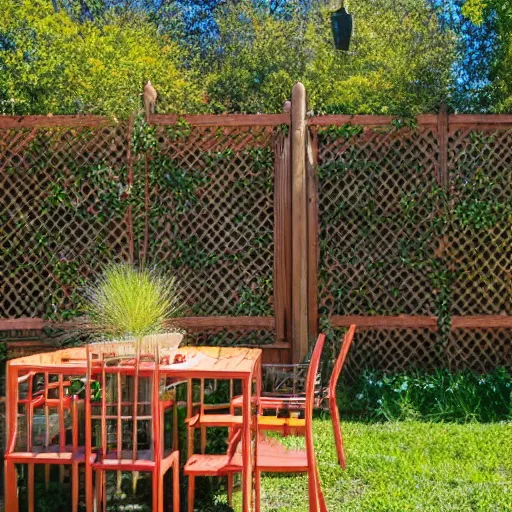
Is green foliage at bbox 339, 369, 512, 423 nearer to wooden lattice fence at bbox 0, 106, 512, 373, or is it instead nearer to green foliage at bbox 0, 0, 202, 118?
wooden lattice fence at bbox 0, 106, 512, 373

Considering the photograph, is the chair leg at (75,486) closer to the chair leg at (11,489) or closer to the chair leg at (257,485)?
the chair leg at (11,489)

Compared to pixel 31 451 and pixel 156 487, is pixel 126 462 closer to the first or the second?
pixel 156 487

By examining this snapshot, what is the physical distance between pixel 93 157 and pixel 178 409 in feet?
8.86

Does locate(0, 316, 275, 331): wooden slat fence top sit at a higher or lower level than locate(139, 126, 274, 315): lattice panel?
lower

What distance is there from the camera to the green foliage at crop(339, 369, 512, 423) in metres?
5.15

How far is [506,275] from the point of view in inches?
222

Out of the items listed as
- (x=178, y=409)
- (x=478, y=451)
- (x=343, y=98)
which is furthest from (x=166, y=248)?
(x=343, y=98)

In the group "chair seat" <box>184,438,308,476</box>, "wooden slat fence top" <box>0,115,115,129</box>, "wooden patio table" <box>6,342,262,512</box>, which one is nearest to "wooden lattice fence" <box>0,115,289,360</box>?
"wooden slat fence top" <box>0,115,115,129</box>

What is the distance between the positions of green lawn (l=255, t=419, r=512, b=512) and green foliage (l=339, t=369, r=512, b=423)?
253 mm

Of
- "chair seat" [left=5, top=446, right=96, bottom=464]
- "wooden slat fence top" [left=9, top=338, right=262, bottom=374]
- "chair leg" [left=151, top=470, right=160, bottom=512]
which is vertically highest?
"wooden slat fence top" [left=9, top=338, right=262, bottom=374]

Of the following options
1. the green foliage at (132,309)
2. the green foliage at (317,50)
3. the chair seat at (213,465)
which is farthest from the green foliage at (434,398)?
the green foliage at (317,50)

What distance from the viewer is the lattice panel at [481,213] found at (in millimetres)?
5582

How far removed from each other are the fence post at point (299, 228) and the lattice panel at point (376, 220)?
0.53 ft

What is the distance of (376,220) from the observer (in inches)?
222
